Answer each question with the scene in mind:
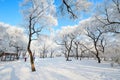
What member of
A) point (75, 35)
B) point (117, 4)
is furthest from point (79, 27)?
point (117, 4)

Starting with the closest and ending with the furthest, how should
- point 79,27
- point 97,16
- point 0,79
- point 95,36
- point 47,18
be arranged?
point 0,79, point 47,18, point 97,16, point 95,36, point 79,27

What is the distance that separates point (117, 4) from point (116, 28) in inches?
160

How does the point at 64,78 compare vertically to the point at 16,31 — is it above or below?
below

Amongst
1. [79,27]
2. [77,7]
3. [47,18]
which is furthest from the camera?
[79,27]

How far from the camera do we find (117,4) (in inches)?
698

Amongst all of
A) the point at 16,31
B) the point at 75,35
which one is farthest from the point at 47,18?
the point at 16,31

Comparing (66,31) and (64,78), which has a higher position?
(66,31)

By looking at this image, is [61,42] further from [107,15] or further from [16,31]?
[107,15]

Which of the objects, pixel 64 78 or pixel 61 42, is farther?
pixel 61 42

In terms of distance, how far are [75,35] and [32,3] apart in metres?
28.0

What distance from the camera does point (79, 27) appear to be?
39094 mm

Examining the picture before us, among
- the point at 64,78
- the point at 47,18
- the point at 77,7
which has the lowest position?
the point at 64,78

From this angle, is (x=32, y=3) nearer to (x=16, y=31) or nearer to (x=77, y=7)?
(x=77, y=7)

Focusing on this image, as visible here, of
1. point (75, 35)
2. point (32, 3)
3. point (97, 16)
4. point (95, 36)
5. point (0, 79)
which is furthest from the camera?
point (75, 35)
